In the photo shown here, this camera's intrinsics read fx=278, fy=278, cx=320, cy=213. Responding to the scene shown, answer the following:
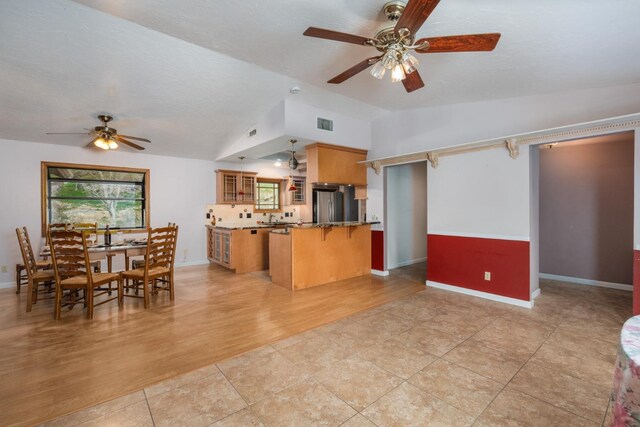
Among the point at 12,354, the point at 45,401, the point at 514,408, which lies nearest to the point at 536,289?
the point at 514,408

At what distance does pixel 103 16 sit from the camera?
270 cm

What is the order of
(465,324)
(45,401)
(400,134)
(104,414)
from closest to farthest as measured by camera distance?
(104,414), (45,401), (465,324), (400,134)

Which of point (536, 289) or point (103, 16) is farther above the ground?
point (103, 16)

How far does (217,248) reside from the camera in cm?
614

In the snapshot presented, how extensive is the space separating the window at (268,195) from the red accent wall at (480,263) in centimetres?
425

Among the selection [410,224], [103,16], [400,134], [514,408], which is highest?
[103,16]

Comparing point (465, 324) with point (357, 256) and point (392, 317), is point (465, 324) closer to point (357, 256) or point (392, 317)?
point (392, 317)

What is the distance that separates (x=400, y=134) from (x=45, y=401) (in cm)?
527

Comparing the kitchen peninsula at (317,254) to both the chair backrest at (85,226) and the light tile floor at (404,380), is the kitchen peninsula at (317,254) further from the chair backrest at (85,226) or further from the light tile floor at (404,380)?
the chair backrest at (85,226)

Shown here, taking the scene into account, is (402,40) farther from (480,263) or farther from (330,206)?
(330,206)

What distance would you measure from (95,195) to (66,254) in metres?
2.64

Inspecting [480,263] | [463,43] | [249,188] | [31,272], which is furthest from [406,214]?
[31,272]

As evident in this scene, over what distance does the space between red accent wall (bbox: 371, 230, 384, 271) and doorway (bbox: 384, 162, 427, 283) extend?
10 centimetres

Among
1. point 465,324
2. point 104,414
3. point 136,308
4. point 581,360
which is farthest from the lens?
point 136,308
